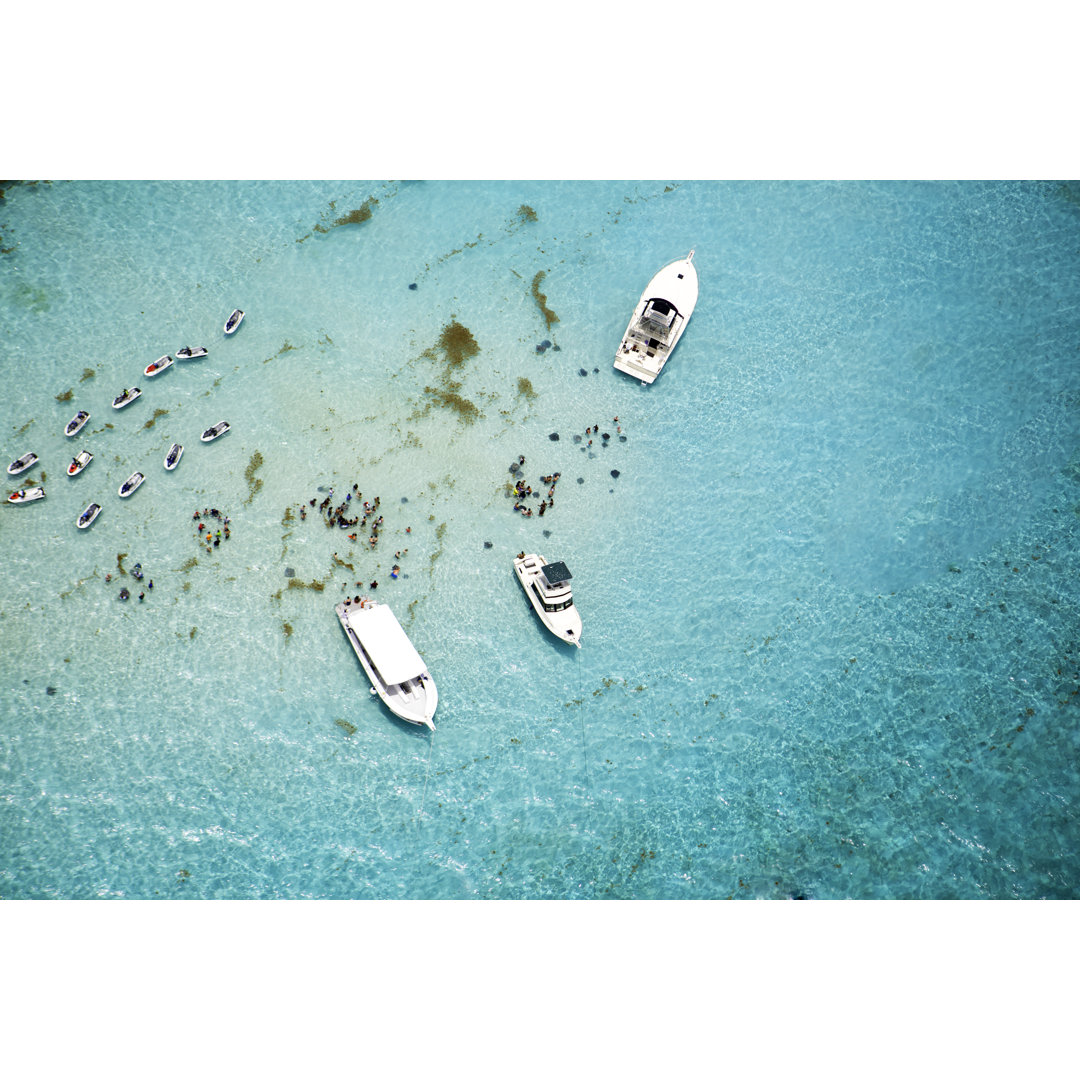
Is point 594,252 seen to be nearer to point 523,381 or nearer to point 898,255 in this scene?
point 523,381

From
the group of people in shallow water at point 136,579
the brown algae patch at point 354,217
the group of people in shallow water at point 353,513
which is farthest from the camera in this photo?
the brown algae patch at point 354,217

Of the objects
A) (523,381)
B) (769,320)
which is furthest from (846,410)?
(523,381)

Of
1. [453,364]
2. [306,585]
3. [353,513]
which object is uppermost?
[453,364]

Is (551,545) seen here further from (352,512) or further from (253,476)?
(253,476)

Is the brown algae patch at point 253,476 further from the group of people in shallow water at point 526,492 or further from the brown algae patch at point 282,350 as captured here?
the group of people in shallow water at point 526,492

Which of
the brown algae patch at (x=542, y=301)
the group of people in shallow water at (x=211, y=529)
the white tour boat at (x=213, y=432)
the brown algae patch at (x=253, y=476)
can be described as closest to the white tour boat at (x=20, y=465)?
the white tour boat at (x=213, y=432)

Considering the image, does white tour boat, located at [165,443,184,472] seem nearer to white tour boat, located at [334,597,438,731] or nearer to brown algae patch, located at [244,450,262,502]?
brown algae patch, located at [244,450,262,502]

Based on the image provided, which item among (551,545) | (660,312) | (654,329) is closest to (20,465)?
(551,545)
